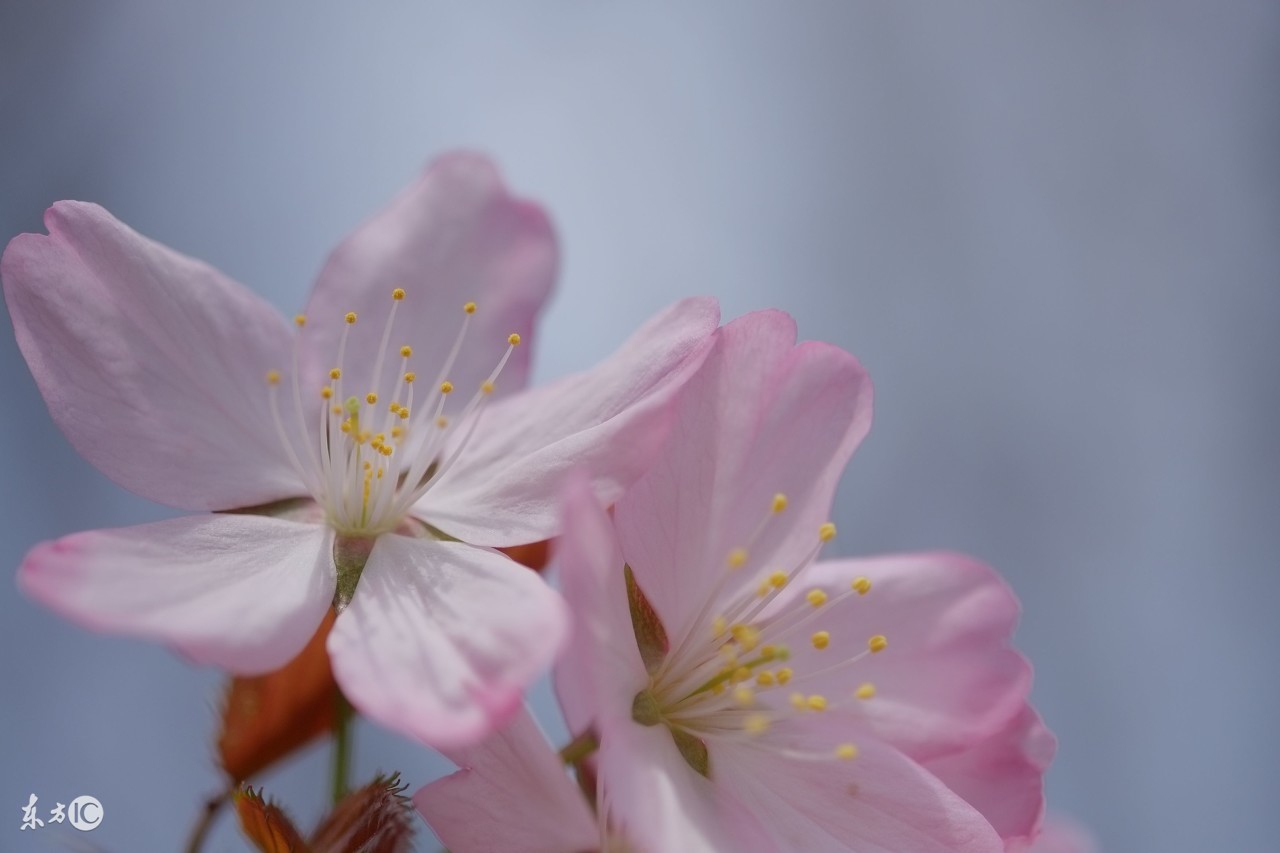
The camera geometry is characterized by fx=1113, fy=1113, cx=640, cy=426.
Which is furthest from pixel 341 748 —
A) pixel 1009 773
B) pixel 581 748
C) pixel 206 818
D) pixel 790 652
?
pixel 1009 773

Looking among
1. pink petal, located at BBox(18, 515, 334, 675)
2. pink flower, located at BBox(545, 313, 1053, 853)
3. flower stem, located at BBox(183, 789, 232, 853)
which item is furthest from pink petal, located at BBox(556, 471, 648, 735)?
flower stem, located at BBox(183, 789, 232, 853)

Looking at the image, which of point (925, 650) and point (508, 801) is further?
point (925, 650)

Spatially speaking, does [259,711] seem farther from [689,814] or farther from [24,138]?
[24,138]

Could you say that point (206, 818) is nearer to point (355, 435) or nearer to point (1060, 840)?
point (355, 435)

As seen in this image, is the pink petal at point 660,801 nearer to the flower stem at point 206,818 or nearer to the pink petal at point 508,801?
the pink petal at point 508,801

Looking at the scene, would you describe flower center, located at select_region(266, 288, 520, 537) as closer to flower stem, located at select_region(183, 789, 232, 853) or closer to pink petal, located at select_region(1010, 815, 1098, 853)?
flower stem, located at select_region(183, 789, 232, 853)

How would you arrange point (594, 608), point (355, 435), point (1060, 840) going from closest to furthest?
point (594, 608), point (355, 435), point (1060, 840)

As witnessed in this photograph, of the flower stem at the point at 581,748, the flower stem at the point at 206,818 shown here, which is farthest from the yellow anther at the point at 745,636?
the flower stem at the point at 206,818
